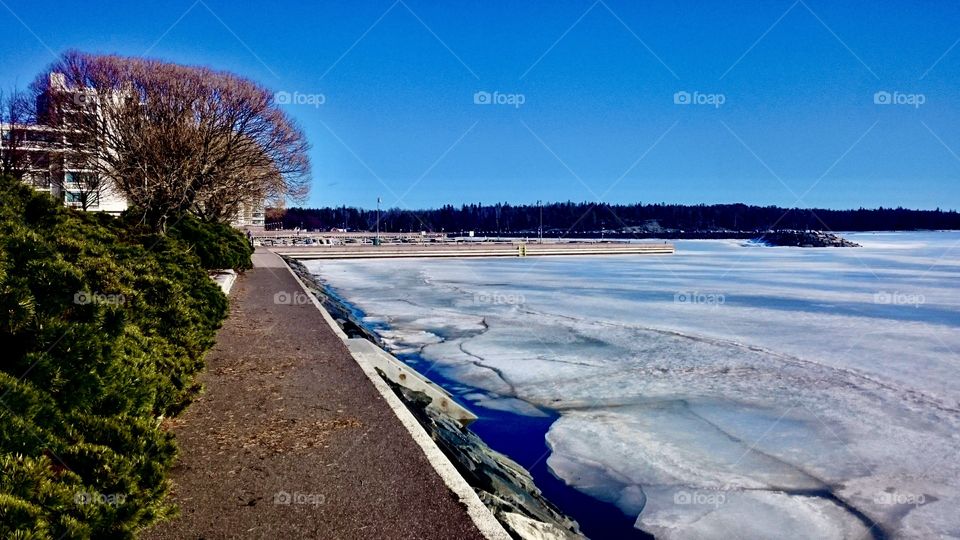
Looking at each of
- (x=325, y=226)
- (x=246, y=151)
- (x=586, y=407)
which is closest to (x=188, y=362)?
(x=586, y=407)

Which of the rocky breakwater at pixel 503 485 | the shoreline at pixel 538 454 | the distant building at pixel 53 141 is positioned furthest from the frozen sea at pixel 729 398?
the distant building at pixel 53 141

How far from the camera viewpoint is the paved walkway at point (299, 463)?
481 cm

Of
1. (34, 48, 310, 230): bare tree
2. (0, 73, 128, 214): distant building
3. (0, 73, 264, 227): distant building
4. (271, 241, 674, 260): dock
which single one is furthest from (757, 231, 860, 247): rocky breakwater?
(0, 73, 128, 214): distant building

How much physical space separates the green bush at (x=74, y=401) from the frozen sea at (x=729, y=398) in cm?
505

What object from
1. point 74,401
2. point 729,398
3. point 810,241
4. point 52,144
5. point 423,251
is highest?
point 52,144

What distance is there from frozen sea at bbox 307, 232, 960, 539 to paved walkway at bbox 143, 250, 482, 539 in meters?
2.81

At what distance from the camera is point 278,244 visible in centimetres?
7188

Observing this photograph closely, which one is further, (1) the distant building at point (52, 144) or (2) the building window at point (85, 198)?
(2) the building window at point (85, 198)

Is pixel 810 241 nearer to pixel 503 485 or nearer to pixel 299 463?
pixel 503 485

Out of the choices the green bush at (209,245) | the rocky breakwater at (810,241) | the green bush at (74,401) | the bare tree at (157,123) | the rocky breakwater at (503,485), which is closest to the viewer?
the green bush at (74,401)

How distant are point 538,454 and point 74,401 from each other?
6.35m

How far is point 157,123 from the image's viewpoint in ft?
Answer: 97.2

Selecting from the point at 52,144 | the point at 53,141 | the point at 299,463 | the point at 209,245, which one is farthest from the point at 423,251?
the point at 299,463

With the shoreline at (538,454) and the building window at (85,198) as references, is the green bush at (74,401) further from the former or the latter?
the building window at (85,198)
